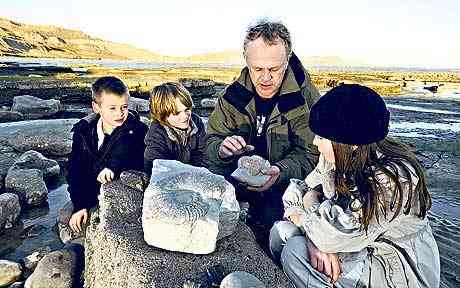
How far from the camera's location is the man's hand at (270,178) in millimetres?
4371

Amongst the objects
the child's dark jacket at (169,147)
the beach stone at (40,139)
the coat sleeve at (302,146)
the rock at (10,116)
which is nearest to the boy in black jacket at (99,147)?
the child's dark jacket at (169,147)

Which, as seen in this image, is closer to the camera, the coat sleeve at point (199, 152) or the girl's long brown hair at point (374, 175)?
the girl's long brown hair at point (374, 175)

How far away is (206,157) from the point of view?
496cm

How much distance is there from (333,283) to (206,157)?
7.69 feet

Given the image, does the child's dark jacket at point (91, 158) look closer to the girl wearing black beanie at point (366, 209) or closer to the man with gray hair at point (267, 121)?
the man with gray hair at point (267, 121)

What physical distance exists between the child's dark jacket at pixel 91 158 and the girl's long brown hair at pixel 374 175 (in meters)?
A: 2.63

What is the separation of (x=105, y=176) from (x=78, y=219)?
620mm

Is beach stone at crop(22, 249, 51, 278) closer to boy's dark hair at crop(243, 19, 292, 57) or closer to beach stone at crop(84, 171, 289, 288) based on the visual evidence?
beach stone at crop(84, 171, 289, 288)

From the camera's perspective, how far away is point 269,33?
443 centimetres

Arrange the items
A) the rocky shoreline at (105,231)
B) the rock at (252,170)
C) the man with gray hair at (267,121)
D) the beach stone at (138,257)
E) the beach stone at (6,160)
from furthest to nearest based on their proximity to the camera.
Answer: the beach stone at (6,160) < the man with gray hair at (267,121) < the rock at (252,170) < the rocky shoreline at (105,231) < the beach stone at (138,257)

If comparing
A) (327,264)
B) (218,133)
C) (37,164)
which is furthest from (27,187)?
(327,264)

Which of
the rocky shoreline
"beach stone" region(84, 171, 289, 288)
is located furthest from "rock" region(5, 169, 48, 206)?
"beach stone" region(84, 171, 289, 288)

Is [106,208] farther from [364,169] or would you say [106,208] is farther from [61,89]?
[61,89]

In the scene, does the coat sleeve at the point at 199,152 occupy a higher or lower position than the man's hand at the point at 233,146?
lower
